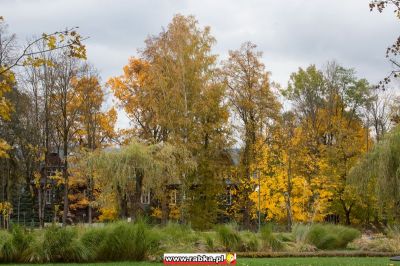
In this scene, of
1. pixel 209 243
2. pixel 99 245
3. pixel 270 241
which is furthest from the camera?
pixel 270 241

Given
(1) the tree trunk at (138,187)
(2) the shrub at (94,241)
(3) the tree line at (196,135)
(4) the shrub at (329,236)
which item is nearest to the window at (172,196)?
(3) the tree line at (196,135)

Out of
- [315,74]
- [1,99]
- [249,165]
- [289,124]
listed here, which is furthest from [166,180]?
[1,99]

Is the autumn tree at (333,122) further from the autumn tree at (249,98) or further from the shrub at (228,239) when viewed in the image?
the shrub at (228,239)

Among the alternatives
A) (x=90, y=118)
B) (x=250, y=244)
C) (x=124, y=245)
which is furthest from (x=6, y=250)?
(x=90, y=118)

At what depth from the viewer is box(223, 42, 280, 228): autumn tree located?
3444cm

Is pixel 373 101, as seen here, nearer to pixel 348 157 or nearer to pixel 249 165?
pixel 348 157

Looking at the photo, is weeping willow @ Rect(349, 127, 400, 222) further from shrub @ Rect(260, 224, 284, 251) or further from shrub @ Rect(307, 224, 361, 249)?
shrub @ Rect(260, 224, 284, 251)

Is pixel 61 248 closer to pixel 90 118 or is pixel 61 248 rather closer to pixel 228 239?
pixel 228 239

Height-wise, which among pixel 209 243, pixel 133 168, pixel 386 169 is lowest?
pixel 209 243

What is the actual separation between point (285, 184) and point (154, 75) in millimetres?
10544

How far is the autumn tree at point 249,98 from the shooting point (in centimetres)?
3444

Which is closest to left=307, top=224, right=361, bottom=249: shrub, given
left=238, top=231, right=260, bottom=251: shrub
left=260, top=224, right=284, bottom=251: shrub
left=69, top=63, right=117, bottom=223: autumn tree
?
left=260, top=224, right=284, bottom=251: shrub

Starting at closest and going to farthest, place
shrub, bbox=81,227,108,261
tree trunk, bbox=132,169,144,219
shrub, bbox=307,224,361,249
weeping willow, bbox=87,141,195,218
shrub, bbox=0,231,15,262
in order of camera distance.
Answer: shrub, bbox=0,231,15,262 → shrub, bbox=81,227,108,261 → shrub, bbox=307,224,361,249 → weeping willow, bbox=87,141,195,218 → tree trunk, bbox=132,169,144,219

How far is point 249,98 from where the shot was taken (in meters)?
34.4
